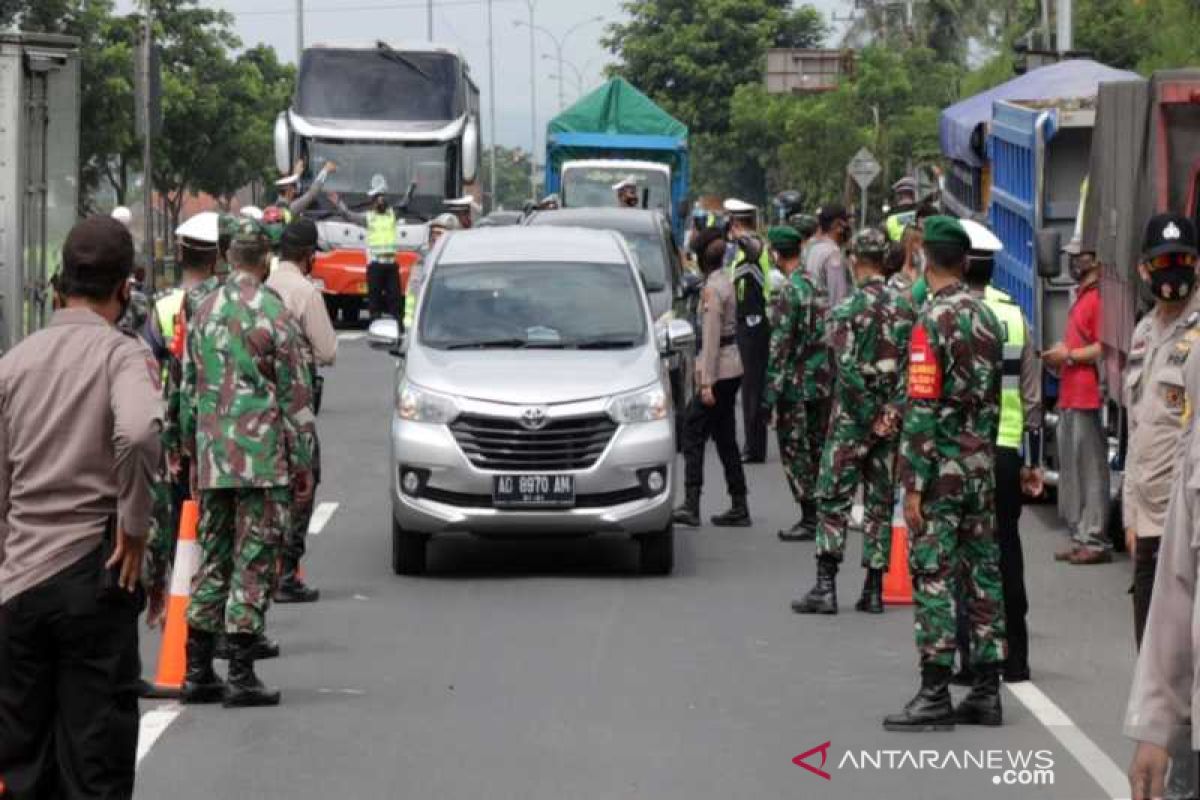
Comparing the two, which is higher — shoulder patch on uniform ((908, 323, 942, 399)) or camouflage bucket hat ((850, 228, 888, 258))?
camouflage bucket hat ((850, 228, 888, 258))

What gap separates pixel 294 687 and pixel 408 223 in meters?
28.0

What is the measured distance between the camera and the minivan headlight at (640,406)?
46.6ft

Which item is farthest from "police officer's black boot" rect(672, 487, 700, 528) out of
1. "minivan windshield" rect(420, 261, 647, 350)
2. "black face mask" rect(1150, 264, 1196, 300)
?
"black face mask" rect(1150, 264, 1196, 300)

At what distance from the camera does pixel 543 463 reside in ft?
46.2

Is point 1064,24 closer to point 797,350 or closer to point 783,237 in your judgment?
point 783,237

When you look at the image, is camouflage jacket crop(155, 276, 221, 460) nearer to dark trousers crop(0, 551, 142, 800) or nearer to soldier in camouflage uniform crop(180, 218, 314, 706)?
soldier in camouflage uniform crop(180, 218, 314, 706)

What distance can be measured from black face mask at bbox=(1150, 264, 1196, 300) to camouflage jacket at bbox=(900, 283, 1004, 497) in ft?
2.10

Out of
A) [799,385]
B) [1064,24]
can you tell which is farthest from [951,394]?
[1064,24]

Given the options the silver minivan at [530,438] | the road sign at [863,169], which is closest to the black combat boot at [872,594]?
the silver minivan at [530,438]

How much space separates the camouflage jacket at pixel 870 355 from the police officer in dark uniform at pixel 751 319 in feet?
16.3

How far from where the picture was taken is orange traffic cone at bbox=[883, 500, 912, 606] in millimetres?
13453

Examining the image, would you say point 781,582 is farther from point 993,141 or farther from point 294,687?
point 993,141

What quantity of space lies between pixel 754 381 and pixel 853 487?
279 inches

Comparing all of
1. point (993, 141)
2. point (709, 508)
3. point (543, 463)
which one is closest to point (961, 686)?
point (543, 463)
